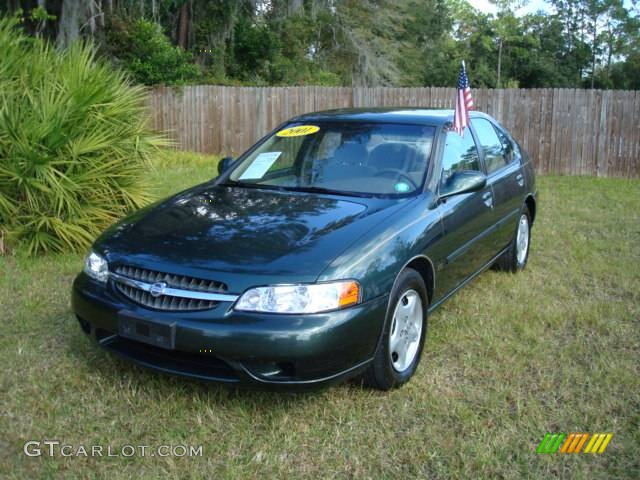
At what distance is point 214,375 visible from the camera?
3.28 m

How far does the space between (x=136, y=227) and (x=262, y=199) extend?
2.63ft

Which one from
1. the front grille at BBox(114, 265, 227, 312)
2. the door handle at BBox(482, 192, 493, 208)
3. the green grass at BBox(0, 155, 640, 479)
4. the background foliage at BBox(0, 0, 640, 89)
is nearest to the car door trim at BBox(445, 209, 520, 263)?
the door handle at BBox(482, 192, 493, 208)

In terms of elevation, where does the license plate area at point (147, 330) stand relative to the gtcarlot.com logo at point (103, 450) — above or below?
above

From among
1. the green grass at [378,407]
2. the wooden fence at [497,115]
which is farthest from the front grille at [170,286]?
the wooden fence at [497,115]

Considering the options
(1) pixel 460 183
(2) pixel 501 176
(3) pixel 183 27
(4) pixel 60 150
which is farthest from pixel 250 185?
(3) pixel 183 27

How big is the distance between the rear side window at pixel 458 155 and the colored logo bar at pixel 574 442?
176 cm

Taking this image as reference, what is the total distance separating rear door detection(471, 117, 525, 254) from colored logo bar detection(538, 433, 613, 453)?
212 centimetres

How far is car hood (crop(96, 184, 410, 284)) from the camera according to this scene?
330cm

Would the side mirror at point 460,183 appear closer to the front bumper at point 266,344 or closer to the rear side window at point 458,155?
the rear side window at point 458,155

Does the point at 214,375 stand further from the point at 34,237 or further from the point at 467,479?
the point at 34,237

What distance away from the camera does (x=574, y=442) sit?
330 cm

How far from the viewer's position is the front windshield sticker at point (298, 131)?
16.2ft

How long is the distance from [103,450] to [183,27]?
2050 cm

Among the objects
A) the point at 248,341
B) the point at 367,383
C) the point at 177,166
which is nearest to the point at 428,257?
the point at 367,383
